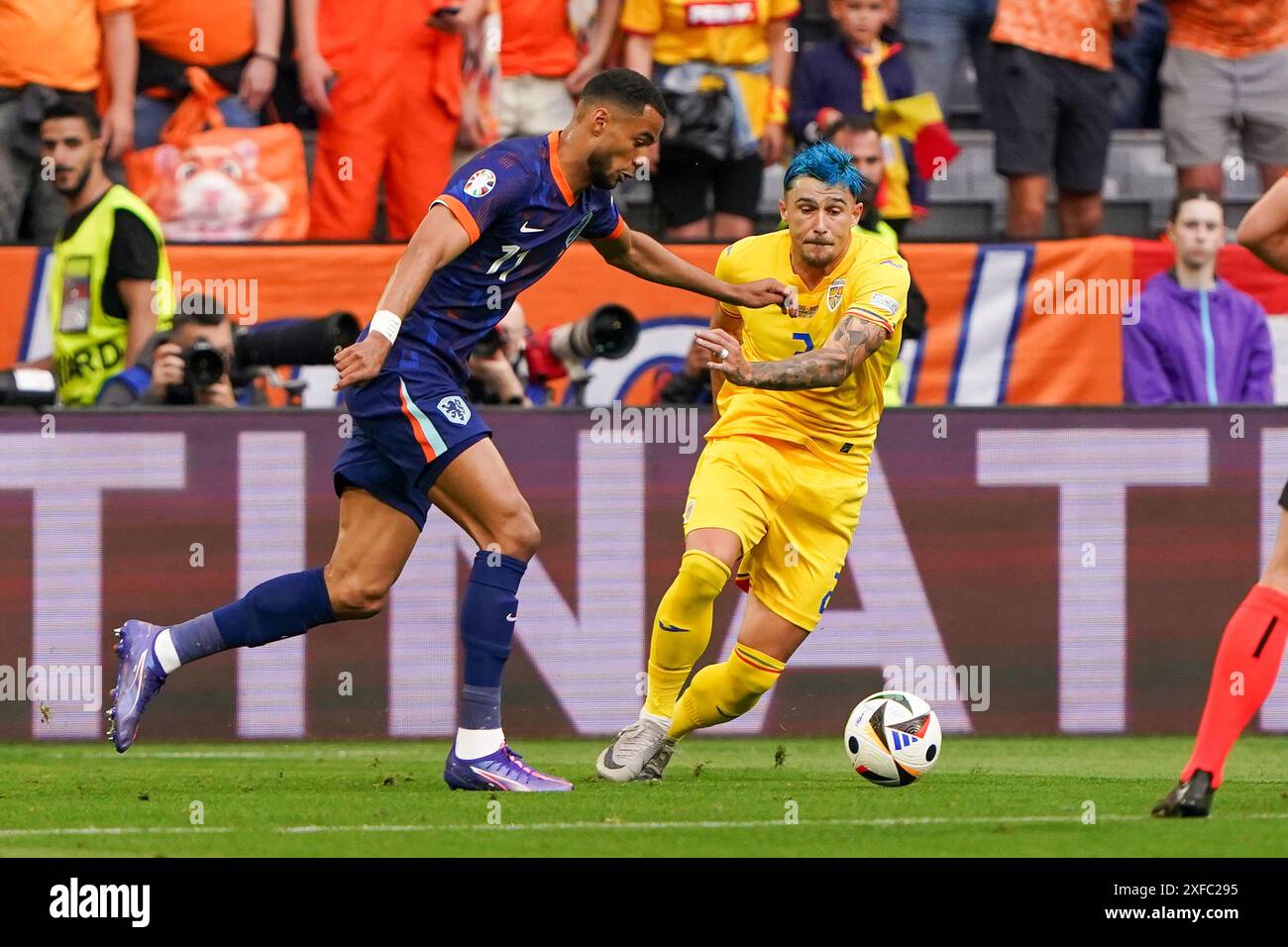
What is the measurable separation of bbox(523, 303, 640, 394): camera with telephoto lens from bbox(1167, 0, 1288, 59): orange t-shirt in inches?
150

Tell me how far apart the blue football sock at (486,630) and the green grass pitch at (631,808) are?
0.89 ft

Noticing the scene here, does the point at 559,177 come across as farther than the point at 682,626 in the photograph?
No

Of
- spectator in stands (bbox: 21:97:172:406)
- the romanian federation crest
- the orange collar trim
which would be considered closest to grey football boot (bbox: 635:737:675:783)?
the romanian federation crest

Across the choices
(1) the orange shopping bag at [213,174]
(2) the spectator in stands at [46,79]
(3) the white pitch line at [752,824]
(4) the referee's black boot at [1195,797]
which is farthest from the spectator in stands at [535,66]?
(4) the referee's black boot at [1195,797]

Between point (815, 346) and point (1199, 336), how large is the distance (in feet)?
10.8

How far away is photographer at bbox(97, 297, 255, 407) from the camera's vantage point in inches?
364

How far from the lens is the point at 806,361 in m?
7.11

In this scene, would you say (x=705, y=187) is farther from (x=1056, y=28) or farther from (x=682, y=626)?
(x=682, y=626)

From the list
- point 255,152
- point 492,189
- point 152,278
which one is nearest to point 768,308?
point 492,189

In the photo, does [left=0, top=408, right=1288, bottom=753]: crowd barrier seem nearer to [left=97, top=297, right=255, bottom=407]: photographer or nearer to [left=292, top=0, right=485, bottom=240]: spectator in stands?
[left=97, top=297, right=255, bottom=407]: photographer

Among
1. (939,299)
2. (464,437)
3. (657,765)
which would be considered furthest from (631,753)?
(939,299)

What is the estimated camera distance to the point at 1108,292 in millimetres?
10750

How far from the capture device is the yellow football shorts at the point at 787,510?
24.4 ft
